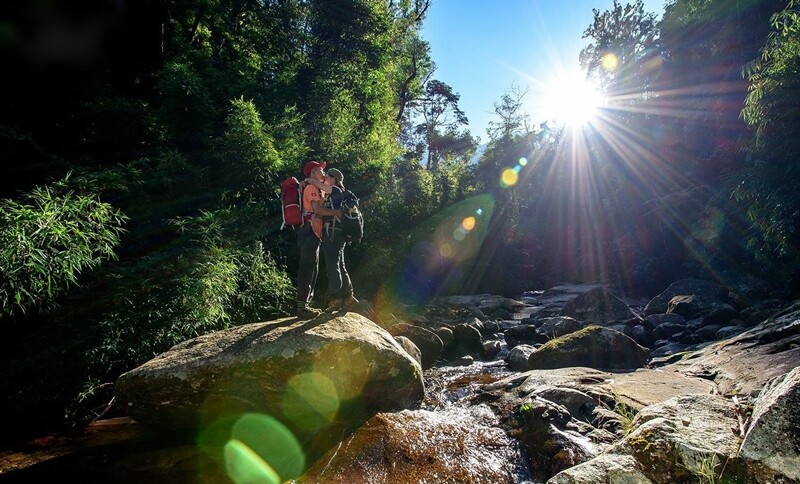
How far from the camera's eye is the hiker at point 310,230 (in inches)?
211

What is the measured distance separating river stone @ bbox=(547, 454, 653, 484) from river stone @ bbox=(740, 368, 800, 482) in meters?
0.65

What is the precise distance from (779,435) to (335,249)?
16.5 ft

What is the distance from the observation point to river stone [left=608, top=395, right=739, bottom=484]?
101 inches

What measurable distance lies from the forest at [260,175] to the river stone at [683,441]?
5.88 metres

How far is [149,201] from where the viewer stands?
275 inches

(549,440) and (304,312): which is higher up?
(304,312)

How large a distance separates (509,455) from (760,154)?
482 inches

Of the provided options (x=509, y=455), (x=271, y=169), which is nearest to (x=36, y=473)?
(x=509, y=455)

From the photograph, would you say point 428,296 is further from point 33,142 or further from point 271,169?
point 33,142

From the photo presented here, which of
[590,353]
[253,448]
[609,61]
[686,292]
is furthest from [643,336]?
[609,61]

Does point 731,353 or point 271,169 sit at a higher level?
point 271,169

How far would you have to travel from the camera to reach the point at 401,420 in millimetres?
4645

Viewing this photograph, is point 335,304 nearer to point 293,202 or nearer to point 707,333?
point 293,202

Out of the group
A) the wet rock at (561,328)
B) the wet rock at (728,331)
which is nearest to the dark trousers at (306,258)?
the wet rock at (561,328)
